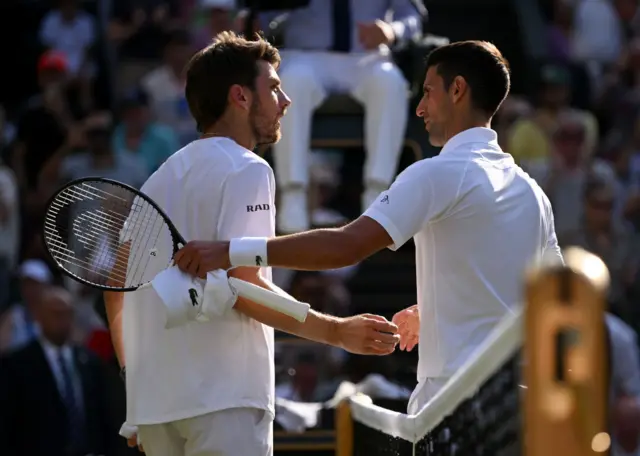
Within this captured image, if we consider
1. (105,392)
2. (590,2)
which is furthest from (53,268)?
(590,2)

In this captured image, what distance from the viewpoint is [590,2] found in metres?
13.7

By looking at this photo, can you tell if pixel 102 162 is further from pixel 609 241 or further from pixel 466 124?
pixel 466 124

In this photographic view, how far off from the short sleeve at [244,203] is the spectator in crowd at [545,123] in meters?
6.97

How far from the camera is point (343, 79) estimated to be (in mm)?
8219

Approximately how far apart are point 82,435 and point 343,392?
2604 millimetres

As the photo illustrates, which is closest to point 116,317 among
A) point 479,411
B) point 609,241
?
point 479,411

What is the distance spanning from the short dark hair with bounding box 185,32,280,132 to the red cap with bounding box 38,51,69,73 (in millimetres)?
7867

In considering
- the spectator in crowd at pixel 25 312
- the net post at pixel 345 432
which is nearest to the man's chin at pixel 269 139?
the net post at pixel 345 432

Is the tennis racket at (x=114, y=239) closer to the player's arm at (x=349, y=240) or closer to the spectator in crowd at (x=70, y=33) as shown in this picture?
the player's arm at (x=349, y=240)

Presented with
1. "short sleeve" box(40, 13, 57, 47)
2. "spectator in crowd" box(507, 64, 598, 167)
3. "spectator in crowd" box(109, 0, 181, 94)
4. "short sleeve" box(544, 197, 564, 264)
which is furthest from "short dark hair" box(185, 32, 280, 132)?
"short sleeve" box(40, 13, 57, 47)

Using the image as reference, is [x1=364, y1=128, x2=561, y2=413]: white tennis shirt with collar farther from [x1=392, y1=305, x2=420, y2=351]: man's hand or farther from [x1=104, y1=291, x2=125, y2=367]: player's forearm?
[x1=104, y1=291, x2=125, y2=367]: player's forearm

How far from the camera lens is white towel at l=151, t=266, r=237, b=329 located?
14.9ft

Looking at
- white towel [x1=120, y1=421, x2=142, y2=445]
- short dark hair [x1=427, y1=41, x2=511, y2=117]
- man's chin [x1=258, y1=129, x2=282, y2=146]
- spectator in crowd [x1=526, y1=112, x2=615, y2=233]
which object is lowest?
spectator in crowd [x1=526, y1=112, x2=615, y2=233]

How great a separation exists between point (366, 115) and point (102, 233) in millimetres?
3214
